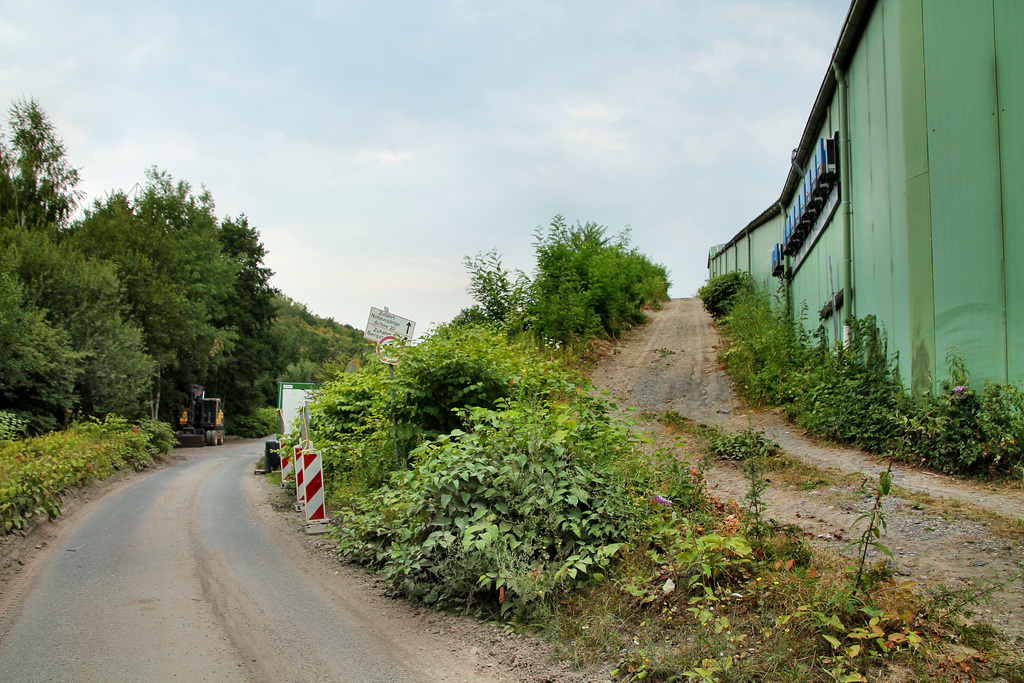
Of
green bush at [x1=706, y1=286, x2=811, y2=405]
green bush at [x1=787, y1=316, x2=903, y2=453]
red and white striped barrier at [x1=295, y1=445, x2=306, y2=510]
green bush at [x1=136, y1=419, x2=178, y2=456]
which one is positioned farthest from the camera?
green bush at [x1=136, y1=419, x2=178, y2=456]

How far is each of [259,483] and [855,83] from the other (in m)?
15.9

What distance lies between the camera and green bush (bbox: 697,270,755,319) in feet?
90.6

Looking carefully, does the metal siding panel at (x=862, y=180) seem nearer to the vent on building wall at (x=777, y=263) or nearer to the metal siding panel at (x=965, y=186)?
the metal siding panel at (x=965, y=186)

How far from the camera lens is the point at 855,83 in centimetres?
1145

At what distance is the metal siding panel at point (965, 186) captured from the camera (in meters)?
7.89

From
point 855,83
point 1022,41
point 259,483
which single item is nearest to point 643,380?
point 855,83

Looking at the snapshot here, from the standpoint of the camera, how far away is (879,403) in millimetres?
9672

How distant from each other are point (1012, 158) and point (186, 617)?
989cm

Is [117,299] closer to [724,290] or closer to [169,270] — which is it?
[169,270]

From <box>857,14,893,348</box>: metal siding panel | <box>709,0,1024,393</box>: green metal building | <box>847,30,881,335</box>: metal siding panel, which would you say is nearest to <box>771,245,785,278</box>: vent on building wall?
<box>847,30,881,335</box>: metal siding panel

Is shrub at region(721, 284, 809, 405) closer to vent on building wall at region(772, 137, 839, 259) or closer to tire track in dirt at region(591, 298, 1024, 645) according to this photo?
tire track in dirt at region(591, 298, 1024, 645)

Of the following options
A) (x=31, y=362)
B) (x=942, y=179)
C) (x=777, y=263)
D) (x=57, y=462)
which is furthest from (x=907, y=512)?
(x=31, y=362)

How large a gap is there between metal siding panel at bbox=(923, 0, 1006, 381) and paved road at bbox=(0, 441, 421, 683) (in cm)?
762

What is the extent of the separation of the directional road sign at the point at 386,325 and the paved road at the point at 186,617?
3.32 m
